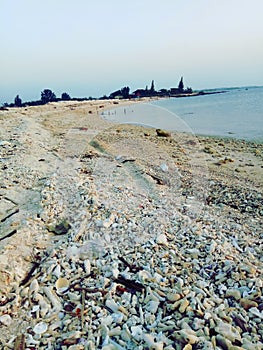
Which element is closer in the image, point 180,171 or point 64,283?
point 64,283

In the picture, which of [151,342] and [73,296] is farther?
[73,296]

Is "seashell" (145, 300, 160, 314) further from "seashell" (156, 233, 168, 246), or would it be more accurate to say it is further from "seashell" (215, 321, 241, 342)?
"seashell" (156, 233, 168, 246)

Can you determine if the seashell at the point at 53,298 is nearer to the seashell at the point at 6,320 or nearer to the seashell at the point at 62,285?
the seashell at the point at 62,285

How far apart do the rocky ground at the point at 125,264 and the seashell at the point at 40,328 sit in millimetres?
12

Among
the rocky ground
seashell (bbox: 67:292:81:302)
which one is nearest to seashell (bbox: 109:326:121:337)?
the rocky ground

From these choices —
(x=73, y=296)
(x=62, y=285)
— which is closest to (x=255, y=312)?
(x=73, y=296)

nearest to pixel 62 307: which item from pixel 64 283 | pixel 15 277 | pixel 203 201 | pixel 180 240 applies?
pixel 64 283

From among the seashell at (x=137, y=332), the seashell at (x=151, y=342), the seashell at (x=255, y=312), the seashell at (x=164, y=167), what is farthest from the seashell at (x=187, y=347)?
the seashell at (x=164, y=167)

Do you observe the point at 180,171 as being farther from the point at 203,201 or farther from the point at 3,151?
the point at 3,151

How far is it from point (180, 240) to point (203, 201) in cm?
231

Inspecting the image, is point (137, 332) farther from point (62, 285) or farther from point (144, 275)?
point (62, 285)

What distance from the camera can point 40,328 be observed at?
6.86 ft

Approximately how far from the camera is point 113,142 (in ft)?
38.0

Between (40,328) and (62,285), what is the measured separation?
1.56 ft
